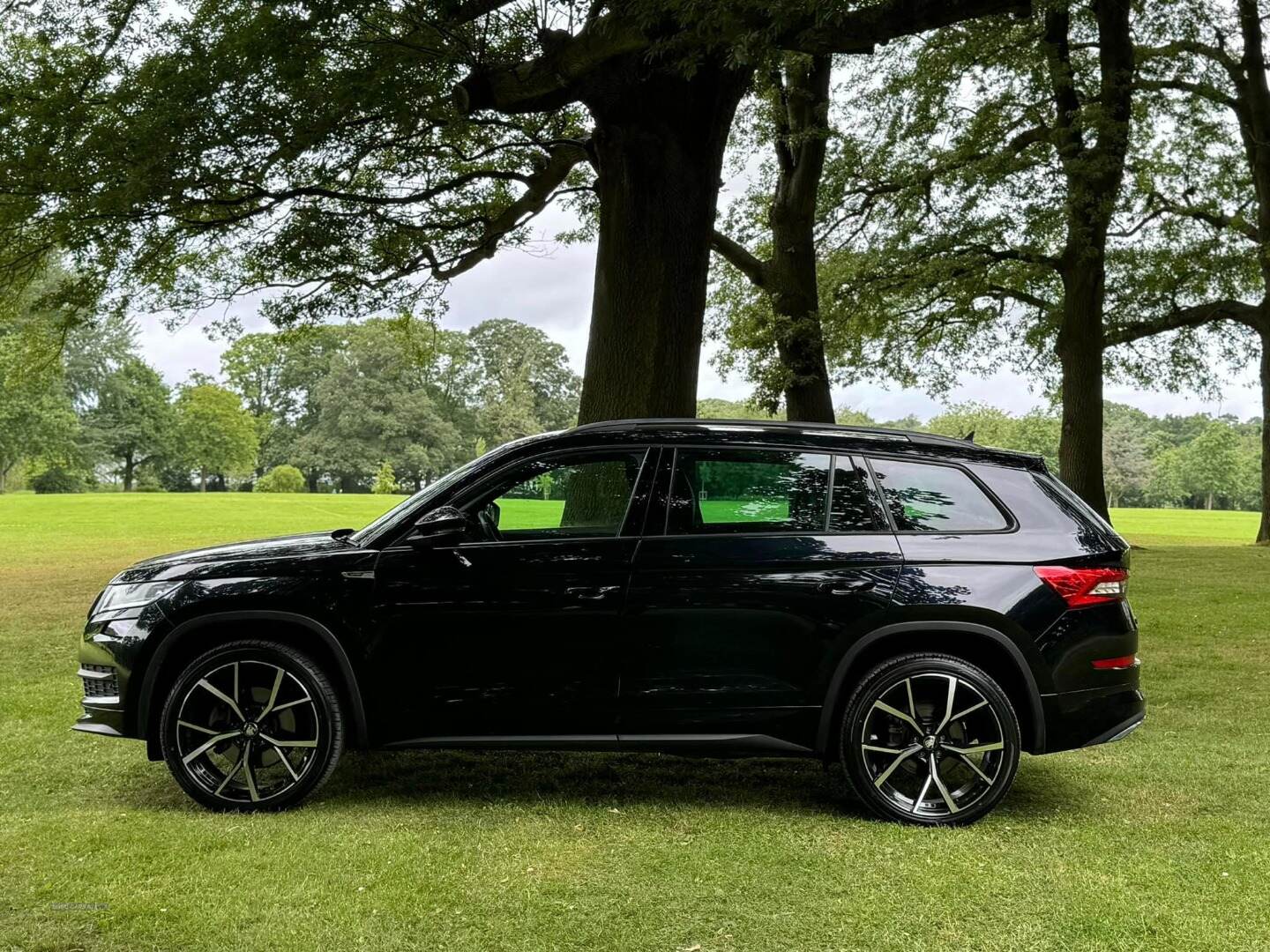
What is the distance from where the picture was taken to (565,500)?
5289mm

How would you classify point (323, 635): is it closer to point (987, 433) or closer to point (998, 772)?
point (998, 772)

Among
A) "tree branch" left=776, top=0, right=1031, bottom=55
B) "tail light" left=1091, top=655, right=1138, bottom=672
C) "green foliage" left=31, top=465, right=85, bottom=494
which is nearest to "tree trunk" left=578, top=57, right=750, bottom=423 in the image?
"tree branch" left=776, top=0, right=1031, bottom=55

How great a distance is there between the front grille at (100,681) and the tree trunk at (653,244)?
6217 millimetres

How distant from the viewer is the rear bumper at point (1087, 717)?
4863 millimetres

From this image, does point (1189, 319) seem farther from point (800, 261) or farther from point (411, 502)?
point (411, 502)

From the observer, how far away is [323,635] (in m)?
4.91

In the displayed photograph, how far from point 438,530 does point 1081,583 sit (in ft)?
9.77

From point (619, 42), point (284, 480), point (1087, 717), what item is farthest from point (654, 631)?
point (284, 480)

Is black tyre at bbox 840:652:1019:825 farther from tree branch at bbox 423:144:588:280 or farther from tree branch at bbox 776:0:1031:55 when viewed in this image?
tree branch at bbox 423:144:588:280

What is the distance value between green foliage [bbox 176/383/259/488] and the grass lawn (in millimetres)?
67384

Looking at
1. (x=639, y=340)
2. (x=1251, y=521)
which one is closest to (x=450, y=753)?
(x=639, y=340)

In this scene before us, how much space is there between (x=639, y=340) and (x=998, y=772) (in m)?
6.73

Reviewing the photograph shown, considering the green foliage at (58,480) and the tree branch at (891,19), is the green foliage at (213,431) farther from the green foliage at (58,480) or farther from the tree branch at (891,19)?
the tree branch at (891,19)

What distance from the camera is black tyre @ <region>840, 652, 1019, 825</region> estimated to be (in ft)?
15.8
